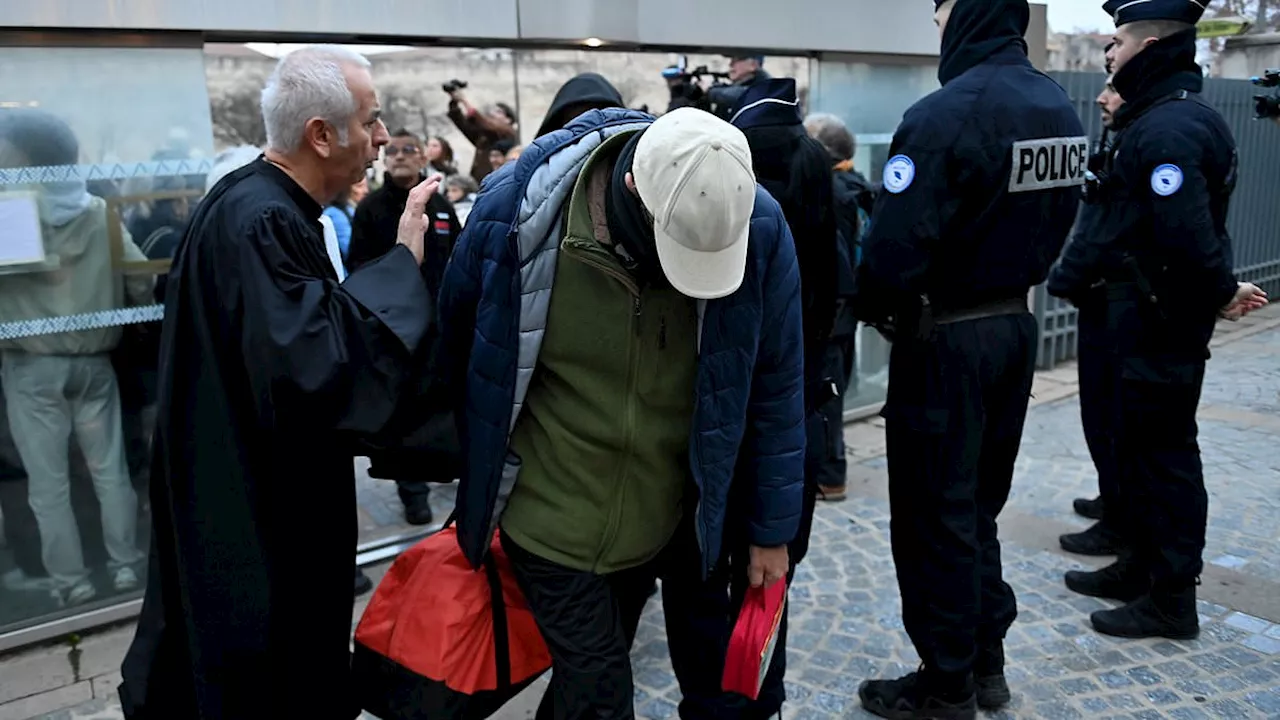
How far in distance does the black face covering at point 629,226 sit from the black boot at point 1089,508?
3600mm

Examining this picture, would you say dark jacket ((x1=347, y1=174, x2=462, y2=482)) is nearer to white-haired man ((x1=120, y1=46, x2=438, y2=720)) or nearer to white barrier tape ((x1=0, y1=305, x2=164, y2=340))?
white-haired man ((x1=120, y1=46, x2=438, y2=720))

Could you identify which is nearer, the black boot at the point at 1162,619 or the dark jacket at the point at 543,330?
the dark jacket at the point at 543,330

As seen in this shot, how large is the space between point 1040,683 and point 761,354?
1909 millimetres

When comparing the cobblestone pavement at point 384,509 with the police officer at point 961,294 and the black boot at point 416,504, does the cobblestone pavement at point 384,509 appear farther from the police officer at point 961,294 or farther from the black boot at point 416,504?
the police officer at point 961,294

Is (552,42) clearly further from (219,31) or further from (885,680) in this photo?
(885,680)

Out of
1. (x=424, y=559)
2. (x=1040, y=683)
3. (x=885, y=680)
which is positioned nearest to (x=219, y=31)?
(x=424, y=559)

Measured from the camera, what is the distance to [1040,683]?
3293mm

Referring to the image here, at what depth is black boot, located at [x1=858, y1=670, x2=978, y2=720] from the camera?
3.00 meters

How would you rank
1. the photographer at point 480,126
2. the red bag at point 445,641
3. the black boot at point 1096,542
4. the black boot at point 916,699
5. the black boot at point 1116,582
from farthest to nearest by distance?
the photographer at point 480,126, the black boot at point 1096,542, the black boot at point 1116,582, the black boot at point 916,699, the red bag at point 445,641

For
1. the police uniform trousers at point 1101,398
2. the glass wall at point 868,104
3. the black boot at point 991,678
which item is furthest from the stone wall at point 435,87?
the black boot at point 991,678

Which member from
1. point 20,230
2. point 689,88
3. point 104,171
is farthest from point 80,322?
Answer: point 689,88

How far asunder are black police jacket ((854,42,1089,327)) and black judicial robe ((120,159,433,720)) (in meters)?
1.43

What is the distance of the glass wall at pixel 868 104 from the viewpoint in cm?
577

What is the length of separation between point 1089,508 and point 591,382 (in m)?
3.60
